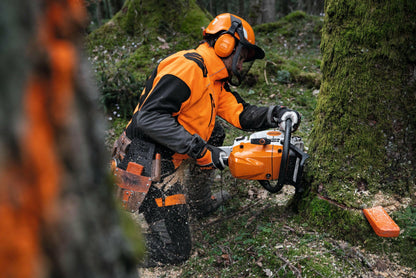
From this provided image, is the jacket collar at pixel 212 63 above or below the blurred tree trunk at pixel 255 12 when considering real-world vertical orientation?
below

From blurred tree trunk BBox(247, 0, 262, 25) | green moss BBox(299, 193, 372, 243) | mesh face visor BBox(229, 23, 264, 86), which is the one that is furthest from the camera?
blurred tree trunk BBox(247, 0, 262, 25)

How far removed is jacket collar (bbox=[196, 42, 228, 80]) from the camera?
3080mm

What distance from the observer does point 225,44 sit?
301 centimetres

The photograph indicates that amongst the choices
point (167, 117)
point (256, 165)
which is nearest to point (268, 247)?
point (256, 165)

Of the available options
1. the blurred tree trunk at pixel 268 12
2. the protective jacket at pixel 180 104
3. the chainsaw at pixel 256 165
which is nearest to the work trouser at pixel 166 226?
the chainsaw at pixel 256 165

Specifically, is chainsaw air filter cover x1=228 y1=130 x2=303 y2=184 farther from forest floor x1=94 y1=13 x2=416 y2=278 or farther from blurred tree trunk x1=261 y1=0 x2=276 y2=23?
blurred tree trunk x1=261 y1=0 x2=276 y2=23

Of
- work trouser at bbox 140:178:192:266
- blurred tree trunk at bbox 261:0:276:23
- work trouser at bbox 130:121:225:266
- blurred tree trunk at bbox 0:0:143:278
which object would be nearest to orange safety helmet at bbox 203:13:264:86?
work trouser at bbox 130:121:225:266

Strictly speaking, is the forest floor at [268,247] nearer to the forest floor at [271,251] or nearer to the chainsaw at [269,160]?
the forest floor at [271,251]

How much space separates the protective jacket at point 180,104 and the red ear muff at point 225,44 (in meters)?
0.10

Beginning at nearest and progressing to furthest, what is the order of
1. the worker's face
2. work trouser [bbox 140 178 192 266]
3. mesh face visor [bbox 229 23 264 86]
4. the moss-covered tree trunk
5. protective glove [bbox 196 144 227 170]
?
the moss-covered tree trunk
protective glove [bbox 196 144 227 170]
work trouser [bbox 140 178 192 266]
mesh face visor [bbox 229 23 264 86]
the worker's face

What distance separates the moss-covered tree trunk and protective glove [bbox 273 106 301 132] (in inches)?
21.6

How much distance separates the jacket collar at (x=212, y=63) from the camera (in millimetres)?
3080

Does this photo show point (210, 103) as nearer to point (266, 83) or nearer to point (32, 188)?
point (32, 188)

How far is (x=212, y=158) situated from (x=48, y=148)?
2.40 meters
